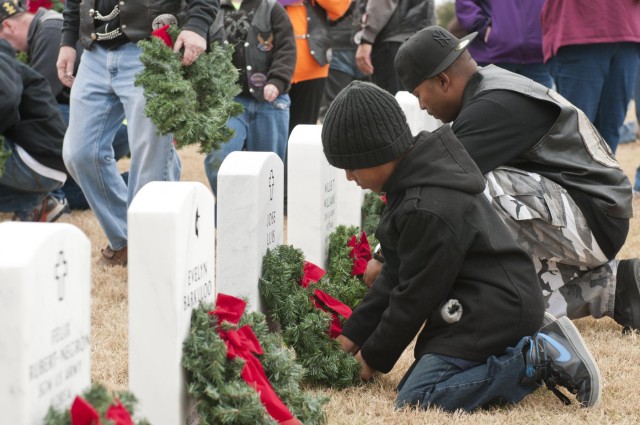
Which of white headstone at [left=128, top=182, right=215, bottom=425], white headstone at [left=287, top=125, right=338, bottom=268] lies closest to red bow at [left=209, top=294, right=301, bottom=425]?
white headstone at [left=128, top=182, right=215, bottom=425]

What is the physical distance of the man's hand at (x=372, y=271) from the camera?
4375mm

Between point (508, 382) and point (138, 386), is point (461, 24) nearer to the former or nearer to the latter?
point (508, 382)

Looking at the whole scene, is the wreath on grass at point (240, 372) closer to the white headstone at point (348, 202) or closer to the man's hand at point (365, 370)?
the man's hand at point (365, 370)

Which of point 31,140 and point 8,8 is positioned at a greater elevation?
point 8,8

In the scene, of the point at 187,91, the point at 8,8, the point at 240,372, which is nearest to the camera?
the point at 240,372

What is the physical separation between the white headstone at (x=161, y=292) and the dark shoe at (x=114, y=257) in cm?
281

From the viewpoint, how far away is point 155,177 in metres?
4.93

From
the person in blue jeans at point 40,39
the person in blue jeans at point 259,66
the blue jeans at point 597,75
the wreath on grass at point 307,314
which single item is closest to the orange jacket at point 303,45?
the person in blue jeans at point 259,66

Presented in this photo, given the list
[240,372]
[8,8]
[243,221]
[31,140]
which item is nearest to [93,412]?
[240,372]

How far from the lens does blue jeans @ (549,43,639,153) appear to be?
21.7 feet

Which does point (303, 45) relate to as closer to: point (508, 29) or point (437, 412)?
point (508, 29)

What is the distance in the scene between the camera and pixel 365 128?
330cm

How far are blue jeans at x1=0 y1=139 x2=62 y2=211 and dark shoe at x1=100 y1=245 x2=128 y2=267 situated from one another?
1108mm

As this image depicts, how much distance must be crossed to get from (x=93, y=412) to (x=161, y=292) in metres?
0.48
